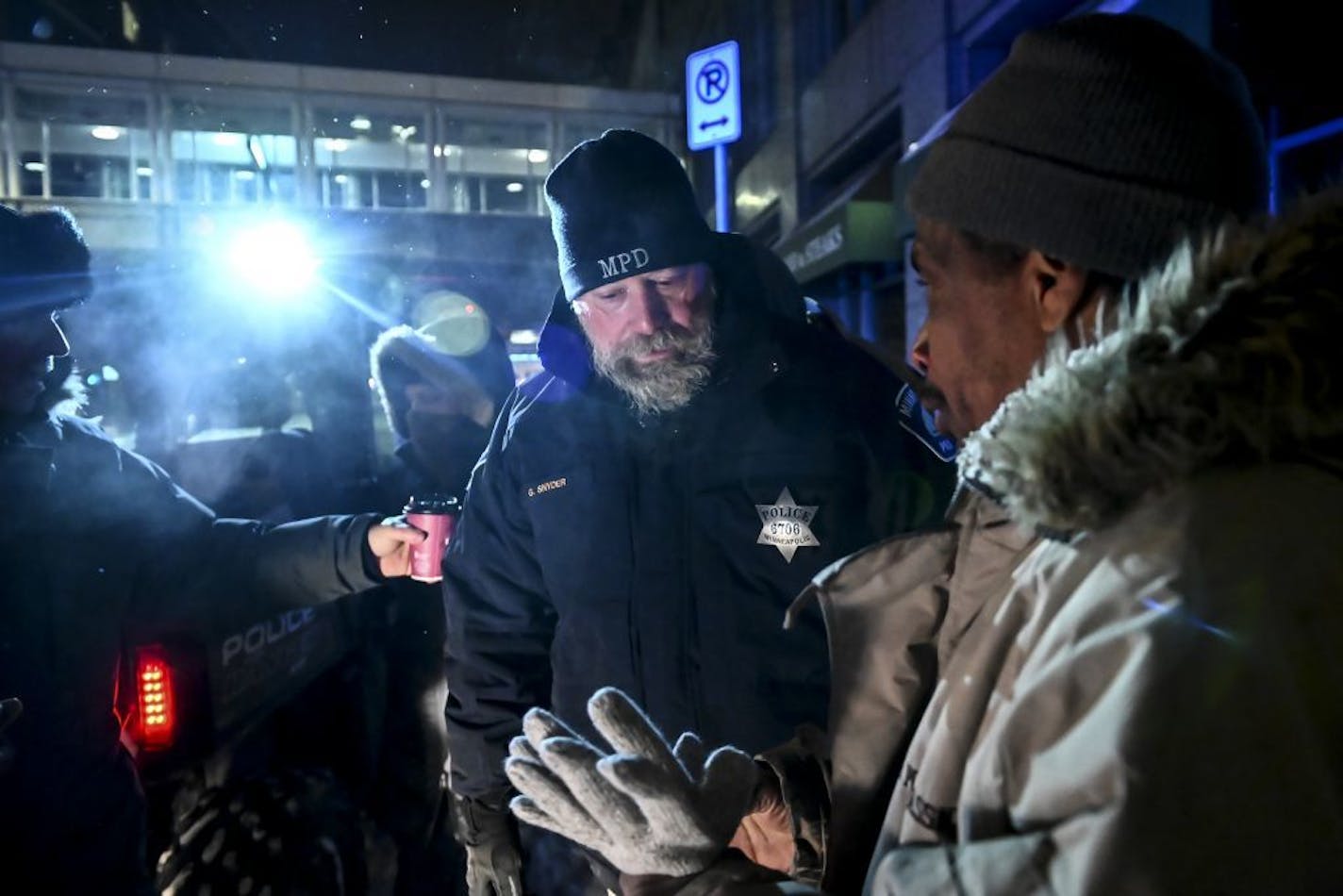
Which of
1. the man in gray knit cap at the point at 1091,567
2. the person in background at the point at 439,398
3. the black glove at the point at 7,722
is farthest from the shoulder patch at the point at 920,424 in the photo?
the person in background at the point at 439,398

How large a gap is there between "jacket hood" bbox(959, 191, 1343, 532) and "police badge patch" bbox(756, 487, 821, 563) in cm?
126

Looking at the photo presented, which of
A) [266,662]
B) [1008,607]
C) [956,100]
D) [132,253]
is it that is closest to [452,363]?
[266,662]

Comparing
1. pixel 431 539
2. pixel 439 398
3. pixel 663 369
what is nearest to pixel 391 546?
pixel 431 539

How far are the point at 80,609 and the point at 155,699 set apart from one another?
0.48 meters

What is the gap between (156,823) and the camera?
2.60 metres

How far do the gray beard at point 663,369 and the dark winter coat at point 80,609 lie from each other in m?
1.38

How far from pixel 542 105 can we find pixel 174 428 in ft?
76.2

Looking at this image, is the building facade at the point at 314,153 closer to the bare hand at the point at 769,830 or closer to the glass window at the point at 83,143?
the glass window at the point at 83,143

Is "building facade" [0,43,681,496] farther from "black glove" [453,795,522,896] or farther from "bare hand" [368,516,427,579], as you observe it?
"black glove" [453,795,522,896]

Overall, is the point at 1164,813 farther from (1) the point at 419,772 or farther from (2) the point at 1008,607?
(1) the point at 419,772

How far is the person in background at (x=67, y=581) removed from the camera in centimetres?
200

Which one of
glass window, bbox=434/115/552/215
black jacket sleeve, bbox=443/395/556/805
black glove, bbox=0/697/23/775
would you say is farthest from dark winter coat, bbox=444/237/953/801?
glass window, bbox=434/115/552/215

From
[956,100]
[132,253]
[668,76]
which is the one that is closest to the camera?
[956,100]

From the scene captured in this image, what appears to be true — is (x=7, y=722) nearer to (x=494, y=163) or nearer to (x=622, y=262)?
(x=622, y=262)
